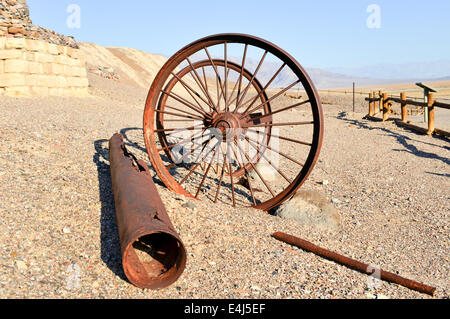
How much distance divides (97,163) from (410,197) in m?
4.55

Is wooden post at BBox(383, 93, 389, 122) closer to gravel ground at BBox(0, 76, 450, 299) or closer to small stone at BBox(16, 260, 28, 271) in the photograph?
gravel ground at BBox(0, 76, 450, 299)

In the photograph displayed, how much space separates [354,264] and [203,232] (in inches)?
55.8

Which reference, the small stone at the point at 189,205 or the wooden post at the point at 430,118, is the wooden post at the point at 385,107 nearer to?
the wooden post at the point at 430,118

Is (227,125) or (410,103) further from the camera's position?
(410,103)

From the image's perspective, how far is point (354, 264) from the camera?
3072 mm

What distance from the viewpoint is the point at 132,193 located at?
122 inches

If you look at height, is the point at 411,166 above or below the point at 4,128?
below

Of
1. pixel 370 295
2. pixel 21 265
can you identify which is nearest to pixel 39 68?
pixel 21 265

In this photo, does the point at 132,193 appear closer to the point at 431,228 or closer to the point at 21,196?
the point at 21,196

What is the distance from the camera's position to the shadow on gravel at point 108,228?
2885 millimetres

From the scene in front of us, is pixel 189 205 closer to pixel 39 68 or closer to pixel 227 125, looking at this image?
pixel 227 125

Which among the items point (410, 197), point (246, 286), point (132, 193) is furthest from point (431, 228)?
point (132, 193)

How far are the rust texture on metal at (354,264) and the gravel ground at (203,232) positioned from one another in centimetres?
5

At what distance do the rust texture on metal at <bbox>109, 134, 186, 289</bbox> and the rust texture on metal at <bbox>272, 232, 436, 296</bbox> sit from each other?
1192mm
